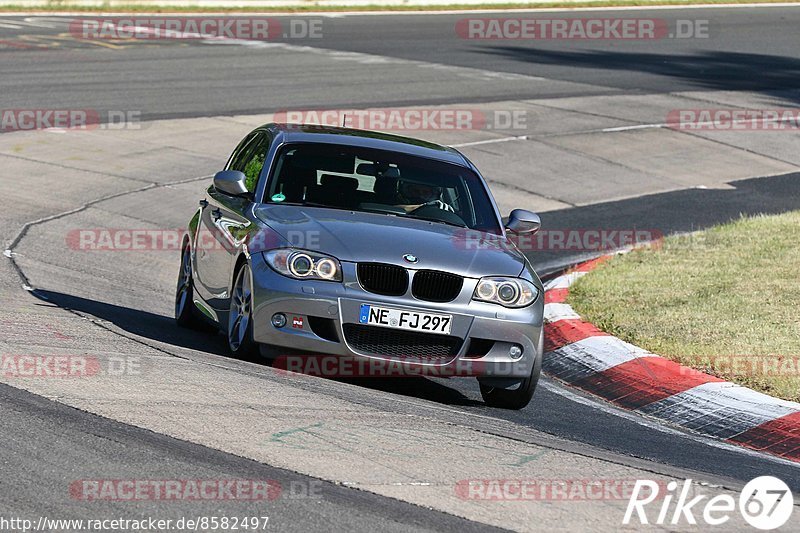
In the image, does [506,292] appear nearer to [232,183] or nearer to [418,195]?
[418,195]

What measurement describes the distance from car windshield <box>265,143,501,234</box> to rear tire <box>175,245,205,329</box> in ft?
4.29

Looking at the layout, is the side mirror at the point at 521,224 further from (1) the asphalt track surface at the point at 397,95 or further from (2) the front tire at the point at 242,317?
(2) the front tire at the point at 242,317

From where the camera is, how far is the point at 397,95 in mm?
23328

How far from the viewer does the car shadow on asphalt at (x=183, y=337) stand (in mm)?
8469

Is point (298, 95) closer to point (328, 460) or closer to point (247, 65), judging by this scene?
point (247, 65)

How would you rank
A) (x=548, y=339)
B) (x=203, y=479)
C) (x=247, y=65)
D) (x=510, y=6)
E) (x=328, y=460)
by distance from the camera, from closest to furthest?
1. (x=203, y=479)
2. (x=328, y=460)
3. (x=548, y=339)
4. (x=247, y=65)
5. (x=510, y=6)

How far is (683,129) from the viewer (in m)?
22.0

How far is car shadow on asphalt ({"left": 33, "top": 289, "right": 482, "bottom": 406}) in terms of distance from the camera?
847cm

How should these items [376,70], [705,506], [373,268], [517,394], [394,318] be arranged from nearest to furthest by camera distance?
[705,506] < [394,318] < [373,268] < [517,394] < [376,70]

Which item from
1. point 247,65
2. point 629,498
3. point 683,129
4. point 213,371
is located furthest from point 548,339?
point 247,65

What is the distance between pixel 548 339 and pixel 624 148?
1057cm

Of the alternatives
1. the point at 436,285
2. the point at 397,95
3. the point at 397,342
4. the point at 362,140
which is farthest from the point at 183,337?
the point at 397,95

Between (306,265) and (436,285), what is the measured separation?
755 mm

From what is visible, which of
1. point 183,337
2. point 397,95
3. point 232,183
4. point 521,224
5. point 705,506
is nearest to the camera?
point 705,506
